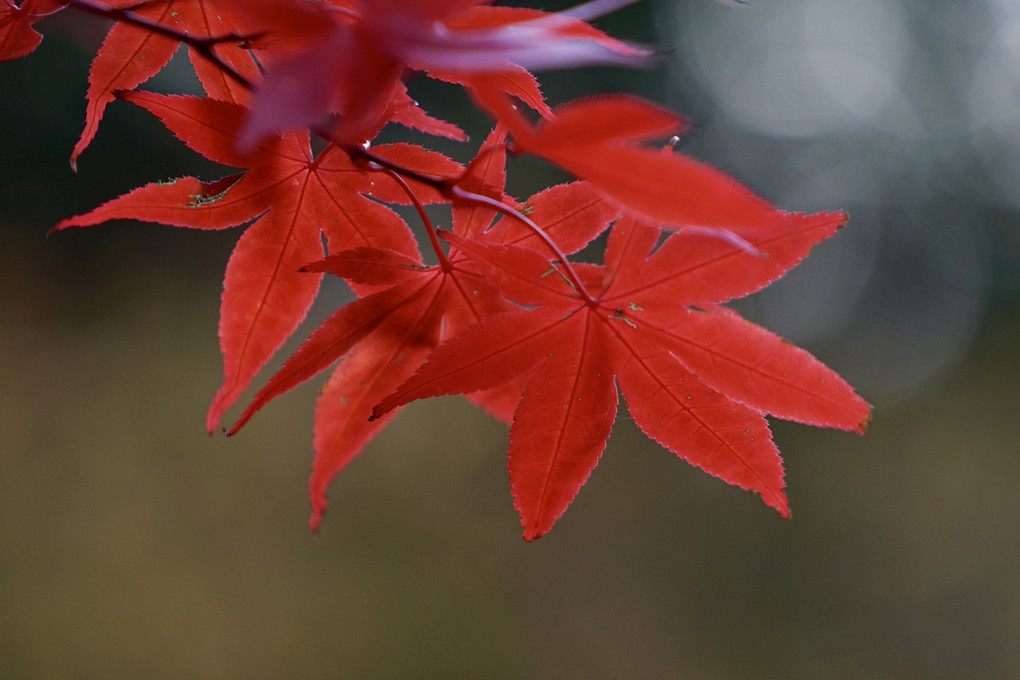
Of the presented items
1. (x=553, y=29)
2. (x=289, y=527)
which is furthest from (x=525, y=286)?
(x=289, y=527)

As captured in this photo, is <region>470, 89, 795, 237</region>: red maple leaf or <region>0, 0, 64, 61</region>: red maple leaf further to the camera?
<region>0, 0, 64, 61</region>: red maple leaf

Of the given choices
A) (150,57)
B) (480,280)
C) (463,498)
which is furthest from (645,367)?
(463,498)

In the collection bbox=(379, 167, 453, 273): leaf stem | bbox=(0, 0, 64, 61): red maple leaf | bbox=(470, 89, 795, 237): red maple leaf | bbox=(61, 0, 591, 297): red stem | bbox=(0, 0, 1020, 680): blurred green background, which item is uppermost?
bbox=(470, 89, 795, 237): red maple leaf

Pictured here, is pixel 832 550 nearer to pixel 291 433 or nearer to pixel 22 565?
pixel 291 433

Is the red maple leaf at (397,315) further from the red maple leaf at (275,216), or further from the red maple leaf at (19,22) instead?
the red maple leaf at (19,22)

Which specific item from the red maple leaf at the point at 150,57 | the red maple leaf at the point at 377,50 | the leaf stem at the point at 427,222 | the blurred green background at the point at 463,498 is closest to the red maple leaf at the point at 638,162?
the red maple leaf at the point at 377,50

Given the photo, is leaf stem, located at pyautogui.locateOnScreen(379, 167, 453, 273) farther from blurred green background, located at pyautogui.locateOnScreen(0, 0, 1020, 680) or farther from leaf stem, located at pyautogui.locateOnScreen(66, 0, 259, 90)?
blurred green background, located at pyautogui.locateOnScreen(0, 0, 1020, 680)

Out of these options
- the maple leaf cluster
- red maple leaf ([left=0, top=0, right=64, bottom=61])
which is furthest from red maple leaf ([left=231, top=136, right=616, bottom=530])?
red maple leaf ([left=0, top=0, right=64, bottom=61])
